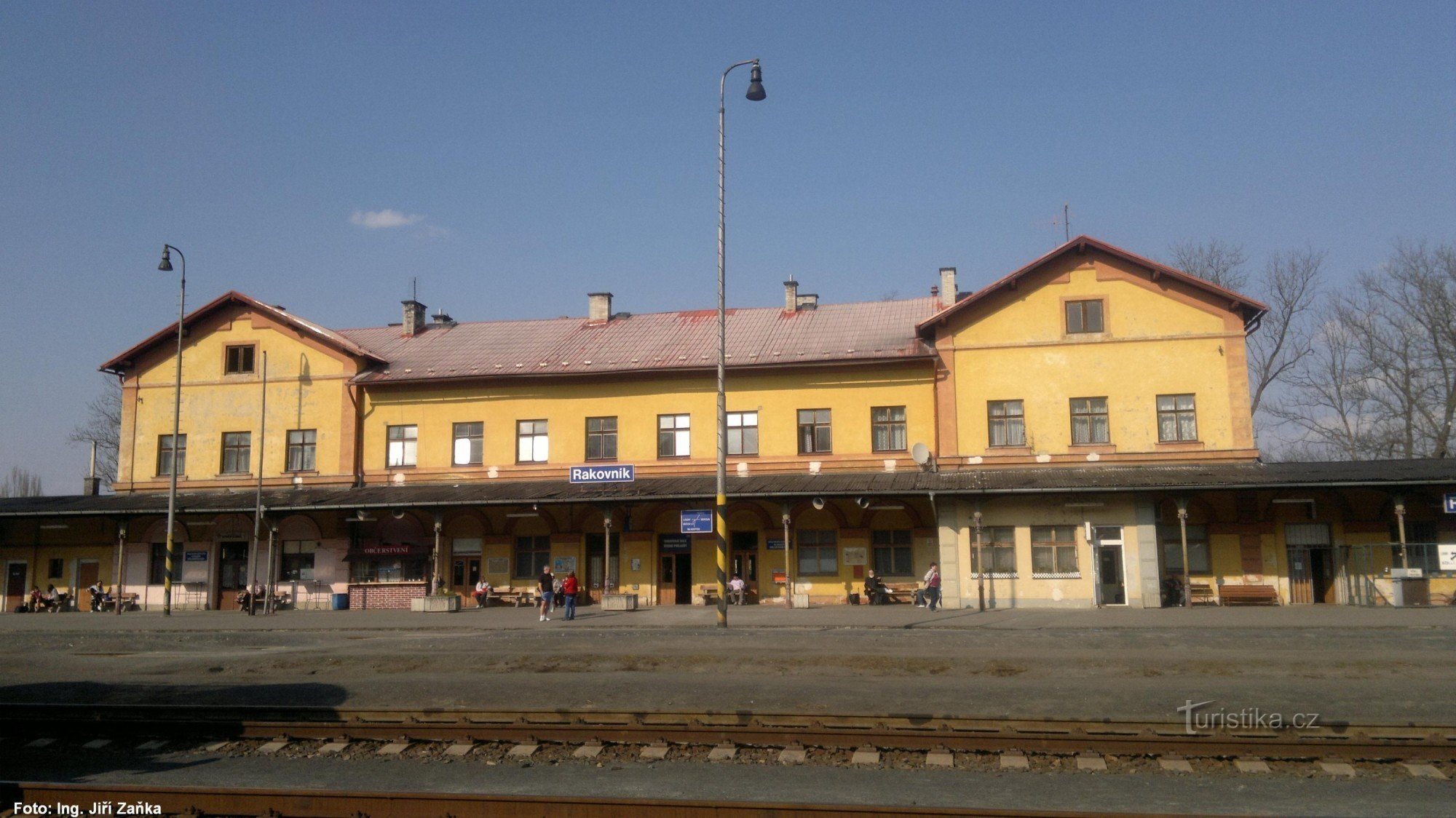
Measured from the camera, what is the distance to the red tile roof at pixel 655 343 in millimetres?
33469

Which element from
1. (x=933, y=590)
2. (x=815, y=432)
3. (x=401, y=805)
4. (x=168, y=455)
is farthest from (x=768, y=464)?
(x=401, y=805)

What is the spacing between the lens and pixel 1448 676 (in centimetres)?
1490

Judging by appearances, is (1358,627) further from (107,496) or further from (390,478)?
(107,496)

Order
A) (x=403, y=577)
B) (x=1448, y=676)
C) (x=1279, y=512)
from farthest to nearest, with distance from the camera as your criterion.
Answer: (x=403, y=577) < (x=1279, y=512) < (x=1448, y=676)

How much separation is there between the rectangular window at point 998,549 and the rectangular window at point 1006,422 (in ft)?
9.11

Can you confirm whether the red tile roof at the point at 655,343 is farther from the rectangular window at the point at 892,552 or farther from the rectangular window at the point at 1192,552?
the rectangular window at the point at 1192,552

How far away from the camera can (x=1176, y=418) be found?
29.8 metres

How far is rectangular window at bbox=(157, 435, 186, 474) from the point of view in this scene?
3619cm

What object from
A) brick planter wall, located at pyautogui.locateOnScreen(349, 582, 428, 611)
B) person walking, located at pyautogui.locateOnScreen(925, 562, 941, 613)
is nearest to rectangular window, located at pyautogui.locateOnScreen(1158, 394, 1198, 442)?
person walking, located at pyautogui.locateOnScreen(925, 562, 941, 613)

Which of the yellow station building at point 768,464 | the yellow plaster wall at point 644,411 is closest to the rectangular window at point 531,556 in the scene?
the yellow station building at point 768,464

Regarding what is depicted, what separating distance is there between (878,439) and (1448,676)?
60.2 ft

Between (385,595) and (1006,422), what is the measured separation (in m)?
20.0

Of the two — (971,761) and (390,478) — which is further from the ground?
(390,478)

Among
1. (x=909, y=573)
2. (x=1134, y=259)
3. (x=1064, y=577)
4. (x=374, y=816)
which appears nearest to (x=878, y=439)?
(x=909, y=573)
